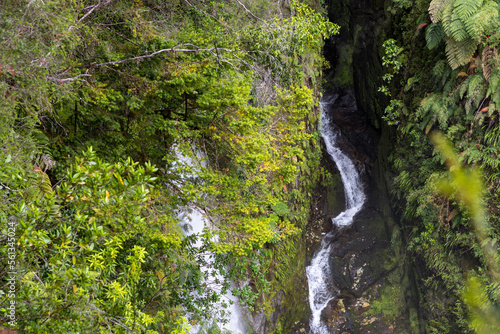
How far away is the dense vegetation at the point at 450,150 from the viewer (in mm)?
7004

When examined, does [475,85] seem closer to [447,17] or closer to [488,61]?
[488,61]

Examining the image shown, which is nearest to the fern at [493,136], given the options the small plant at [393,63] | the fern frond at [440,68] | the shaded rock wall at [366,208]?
the fern frond at [440,68]

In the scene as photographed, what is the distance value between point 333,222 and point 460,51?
7056mm

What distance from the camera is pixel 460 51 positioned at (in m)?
7.09

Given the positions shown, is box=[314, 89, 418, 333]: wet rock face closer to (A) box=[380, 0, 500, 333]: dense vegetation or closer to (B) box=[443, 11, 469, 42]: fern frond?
(A) box=[380, 0, 500, 333]: dense vegetation

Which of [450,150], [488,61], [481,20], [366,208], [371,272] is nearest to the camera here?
[481,20]

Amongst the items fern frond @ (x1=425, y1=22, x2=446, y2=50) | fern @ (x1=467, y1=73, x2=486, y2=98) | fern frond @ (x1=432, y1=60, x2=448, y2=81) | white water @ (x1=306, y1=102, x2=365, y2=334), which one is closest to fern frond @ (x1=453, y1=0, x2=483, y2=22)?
fern frond @ (x1=425, y1=22, x2=446, y2=50)

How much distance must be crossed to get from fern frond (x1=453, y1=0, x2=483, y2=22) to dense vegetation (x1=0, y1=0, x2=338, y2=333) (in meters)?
3.03

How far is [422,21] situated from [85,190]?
356 inches

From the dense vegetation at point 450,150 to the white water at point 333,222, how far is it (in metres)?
2.68

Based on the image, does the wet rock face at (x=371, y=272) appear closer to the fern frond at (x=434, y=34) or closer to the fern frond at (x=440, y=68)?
the fern frond at (x=440, y=68)

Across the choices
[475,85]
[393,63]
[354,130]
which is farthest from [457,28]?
[354,130]

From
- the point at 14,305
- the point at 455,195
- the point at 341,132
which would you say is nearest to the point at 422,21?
the point at 455,195

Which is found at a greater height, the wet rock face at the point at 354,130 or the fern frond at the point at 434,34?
the wet rock face at the point at 354,130
